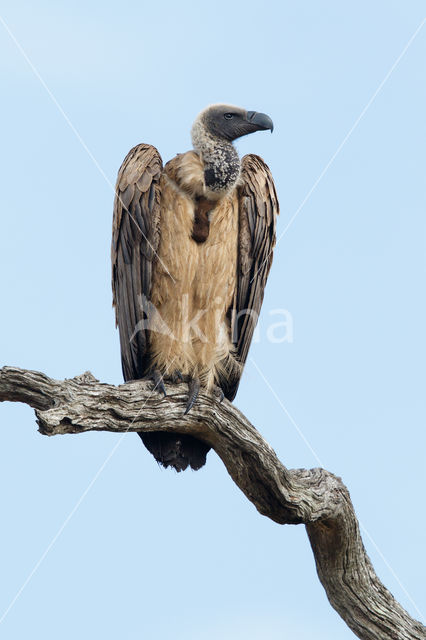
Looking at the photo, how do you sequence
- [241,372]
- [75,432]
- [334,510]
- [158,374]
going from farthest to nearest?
[241,372]
[158,374]
[334,510]
[75,432]

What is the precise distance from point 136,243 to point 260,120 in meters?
1.45

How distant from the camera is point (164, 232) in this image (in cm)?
685

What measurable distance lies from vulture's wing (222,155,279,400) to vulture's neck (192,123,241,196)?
21 cm

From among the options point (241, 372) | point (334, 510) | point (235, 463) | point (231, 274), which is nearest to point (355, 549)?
point (334, 510)

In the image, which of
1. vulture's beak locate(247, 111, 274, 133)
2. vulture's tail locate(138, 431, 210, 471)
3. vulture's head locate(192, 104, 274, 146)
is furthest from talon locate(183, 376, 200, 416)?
vulture's beak locate(247, 111, 274, 133)

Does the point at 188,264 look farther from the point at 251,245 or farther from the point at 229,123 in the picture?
the point at 229,123

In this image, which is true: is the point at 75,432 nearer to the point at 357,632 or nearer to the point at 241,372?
the point at 241,372

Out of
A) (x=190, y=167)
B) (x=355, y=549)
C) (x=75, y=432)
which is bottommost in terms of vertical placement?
(x=75, y=432)

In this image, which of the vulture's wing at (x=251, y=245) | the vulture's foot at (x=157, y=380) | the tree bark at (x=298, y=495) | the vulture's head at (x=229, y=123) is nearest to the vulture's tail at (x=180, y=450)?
the tree bark at (x=298, y=495)

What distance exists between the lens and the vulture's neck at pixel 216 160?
6832 mm

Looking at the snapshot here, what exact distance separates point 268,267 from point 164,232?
1.06 meters

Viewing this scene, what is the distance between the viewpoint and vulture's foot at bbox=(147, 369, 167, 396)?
21.3 feet

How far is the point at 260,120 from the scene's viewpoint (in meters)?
7.38

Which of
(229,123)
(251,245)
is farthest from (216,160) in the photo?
(251,245)
